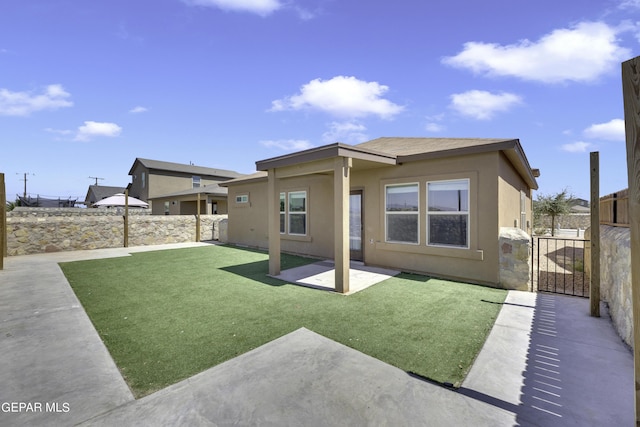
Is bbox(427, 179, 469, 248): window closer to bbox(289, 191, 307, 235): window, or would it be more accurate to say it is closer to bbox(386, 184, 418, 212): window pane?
bbox(386, 184, 418, 212): window pane

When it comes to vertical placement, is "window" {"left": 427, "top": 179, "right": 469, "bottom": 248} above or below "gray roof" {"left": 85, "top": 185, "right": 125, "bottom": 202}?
below

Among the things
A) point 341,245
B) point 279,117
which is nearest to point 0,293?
point 341,245

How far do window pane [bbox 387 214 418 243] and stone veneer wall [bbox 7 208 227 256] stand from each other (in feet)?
40.2

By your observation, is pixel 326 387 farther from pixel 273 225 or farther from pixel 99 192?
pixel 99 192

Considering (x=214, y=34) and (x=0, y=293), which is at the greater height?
(x=214, y=34)

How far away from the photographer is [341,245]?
5.78 metres

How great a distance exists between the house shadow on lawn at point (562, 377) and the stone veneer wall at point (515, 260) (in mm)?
1596

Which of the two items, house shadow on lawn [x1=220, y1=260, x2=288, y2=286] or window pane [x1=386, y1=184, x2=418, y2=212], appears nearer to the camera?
house shadow on lawn [x1=220, y1=260, x2=288, y2=286]

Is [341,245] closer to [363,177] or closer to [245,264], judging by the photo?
[363,177]

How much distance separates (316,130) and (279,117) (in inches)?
125

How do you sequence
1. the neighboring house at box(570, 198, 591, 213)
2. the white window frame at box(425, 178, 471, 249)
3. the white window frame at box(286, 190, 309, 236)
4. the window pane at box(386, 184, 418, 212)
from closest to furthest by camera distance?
the white window frame at box(425, 178, 471, 249) < the window pane at box(386, 184, 418, 212) < the white window frame at box(286, 190, 309, 236) < the neighboring house at box(570, 198, 591, 213)

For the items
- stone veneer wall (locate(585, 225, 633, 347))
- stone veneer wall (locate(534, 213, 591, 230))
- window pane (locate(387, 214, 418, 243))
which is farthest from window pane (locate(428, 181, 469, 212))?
stone veneer wall (locate(534, 213, 591, 230))

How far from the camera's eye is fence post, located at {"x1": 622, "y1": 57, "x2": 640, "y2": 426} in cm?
150

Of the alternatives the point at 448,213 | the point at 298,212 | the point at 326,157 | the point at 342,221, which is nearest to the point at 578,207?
the point at 448,213
